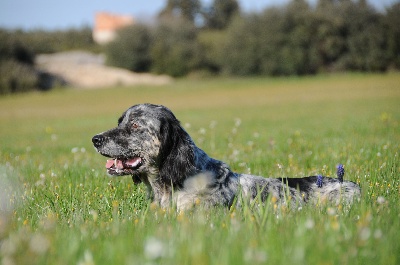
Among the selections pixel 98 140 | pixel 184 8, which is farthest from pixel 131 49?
pixel 98 140

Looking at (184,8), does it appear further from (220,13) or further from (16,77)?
(16,77)

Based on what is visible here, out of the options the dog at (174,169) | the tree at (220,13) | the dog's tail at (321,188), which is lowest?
the dog's tail at (321,188)

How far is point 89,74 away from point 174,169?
5856 centimetres

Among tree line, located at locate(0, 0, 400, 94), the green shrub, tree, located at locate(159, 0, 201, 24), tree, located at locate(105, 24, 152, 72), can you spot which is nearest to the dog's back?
the green shrub

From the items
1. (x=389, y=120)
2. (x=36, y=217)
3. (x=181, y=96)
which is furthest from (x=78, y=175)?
(x=181, y=96)

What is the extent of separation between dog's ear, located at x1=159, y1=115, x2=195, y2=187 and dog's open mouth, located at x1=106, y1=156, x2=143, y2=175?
0.33 metres

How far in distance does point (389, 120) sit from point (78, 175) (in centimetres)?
1333

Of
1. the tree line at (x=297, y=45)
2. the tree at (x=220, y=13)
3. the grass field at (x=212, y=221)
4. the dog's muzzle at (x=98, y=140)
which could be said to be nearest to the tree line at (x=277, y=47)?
the tree line at (x=297, y=45)

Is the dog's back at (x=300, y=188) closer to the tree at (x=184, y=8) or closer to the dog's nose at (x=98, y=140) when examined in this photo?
the dog's nose at (x=98, y=140)

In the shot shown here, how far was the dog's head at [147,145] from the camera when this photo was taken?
580cm

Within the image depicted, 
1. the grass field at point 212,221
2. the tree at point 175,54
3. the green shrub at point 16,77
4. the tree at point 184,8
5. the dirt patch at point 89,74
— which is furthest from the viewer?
the tree at point 184,8

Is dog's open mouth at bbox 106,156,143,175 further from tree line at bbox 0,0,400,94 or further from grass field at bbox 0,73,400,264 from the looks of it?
tree line at bbox 0,0,400,94

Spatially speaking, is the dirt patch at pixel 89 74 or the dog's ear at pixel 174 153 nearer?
the dog's ear at pixel 174 153

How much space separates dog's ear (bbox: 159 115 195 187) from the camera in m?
5.67
